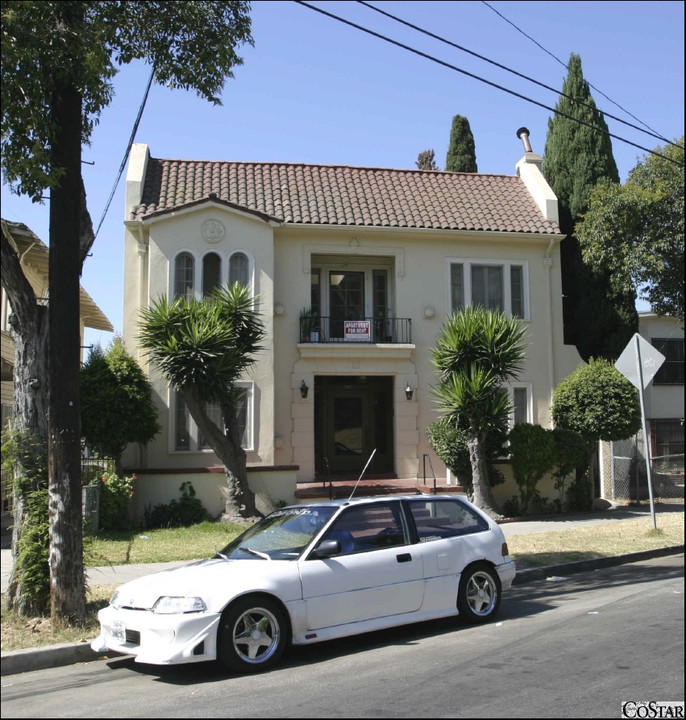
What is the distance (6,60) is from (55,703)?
21.9ft

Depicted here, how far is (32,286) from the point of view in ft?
51.9

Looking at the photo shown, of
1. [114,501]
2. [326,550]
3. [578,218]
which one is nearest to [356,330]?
[114,501]

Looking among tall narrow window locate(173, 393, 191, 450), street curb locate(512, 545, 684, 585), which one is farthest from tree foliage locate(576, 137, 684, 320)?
tall narrow window locate(173, 393, 191, 450)

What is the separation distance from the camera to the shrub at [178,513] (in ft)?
55.8

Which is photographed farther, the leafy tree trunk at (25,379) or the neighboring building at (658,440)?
the neighboring building at (658,440)

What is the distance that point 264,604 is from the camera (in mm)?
6941

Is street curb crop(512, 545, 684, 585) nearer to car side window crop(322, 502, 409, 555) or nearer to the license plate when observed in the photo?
car side window crop(322, 502, 409, 555)

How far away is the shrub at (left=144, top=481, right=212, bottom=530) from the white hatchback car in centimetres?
903

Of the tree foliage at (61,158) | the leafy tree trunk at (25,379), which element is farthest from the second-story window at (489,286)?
the leafy tree trunk at (25,379)

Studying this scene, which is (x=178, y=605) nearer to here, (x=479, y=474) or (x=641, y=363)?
(x=641, y=363)

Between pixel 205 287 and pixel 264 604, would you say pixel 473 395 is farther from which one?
pixel 264 604

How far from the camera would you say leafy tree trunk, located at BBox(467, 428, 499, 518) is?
17.1 m

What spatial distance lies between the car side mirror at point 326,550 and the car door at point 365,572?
0.04 meters

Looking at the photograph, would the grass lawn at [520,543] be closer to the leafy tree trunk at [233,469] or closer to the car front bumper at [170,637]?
the leafy tree trunk at [233,469]
